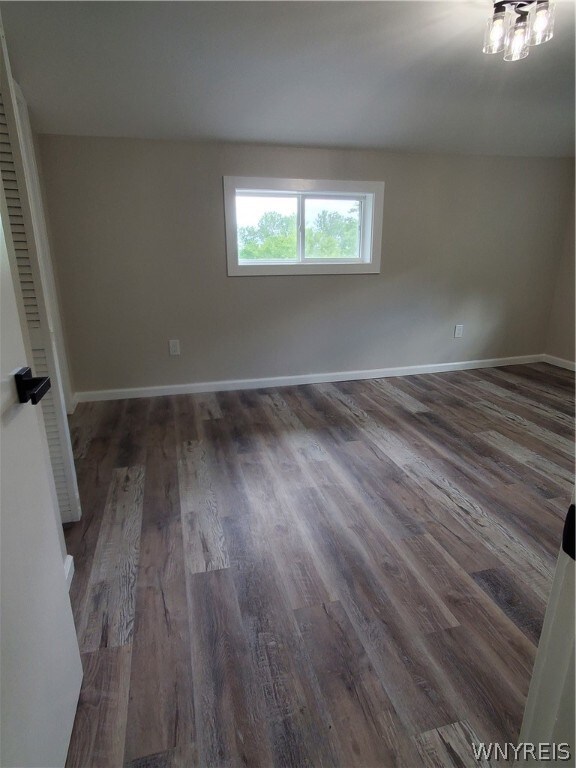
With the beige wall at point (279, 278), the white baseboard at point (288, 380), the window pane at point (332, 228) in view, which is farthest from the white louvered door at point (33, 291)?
the window pane at point (332, 228)

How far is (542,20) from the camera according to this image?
5.75ft

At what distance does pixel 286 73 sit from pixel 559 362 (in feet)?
13.1

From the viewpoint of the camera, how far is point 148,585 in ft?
5.13

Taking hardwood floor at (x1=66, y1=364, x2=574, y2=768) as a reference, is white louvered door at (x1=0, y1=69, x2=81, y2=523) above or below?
above

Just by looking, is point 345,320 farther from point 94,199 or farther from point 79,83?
point 79,83

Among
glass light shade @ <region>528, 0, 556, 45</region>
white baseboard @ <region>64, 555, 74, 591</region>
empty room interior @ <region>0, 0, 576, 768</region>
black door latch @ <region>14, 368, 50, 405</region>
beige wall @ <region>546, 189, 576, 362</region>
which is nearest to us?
black door latch @ <region>14, 368, 50, 405</region>

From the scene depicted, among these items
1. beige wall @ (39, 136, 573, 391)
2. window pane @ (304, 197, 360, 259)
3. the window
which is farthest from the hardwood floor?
window pane @ (304, 197, 360, 259)

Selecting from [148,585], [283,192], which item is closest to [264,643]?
[148,585]

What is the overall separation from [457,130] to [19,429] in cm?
379

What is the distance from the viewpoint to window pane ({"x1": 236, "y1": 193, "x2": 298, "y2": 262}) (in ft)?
11.5

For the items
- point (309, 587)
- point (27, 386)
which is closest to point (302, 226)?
point (309, 587)

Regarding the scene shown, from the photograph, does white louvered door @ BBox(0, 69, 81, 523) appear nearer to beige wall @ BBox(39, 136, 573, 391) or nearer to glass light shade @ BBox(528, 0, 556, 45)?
beige wall @ BBox(39, 136, 573, 391)

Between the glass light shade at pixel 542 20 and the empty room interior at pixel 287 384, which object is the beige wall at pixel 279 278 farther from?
the glass light shade at pixel 542 20

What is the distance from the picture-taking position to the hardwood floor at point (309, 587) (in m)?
1.09
